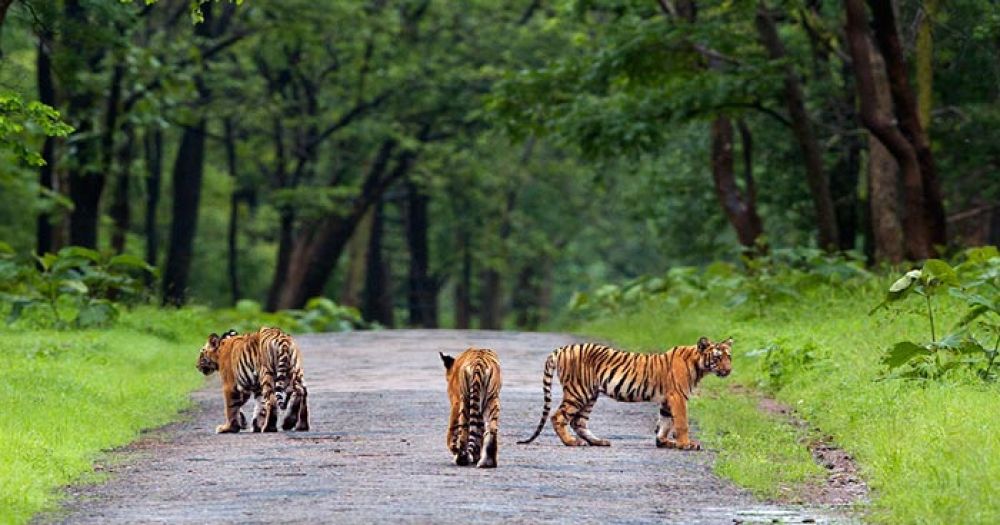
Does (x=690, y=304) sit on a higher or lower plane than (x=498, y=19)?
lower

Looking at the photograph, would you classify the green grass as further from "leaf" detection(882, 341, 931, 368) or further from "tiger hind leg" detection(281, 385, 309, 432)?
"leaf" detection(882, 341, 931, 368)

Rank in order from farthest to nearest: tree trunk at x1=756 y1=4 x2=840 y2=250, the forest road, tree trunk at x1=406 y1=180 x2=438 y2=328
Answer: tree trunk at x1=406 y1=180 x2=438 y2=328 < tree trunk at x1=756 y1=4 x2=840 y2=250 < the forest road

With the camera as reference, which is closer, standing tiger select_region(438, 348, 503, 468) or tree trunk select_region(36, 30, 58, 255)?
standing tiger select_region(438, 348, 503, 468)

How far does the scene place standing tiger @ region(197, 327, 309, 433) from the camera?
14.7m

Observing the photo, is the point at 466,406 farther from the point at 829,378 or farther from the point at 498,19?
the point at 498,19

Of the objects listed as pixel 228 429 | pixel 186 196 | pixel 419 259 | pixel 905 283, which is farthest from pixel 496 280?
pixel 228 429

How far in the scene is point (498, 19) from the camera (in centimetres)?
4794

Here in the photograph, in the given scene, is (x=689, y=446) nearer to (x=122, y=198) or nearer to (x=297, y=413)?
(x=297, y=413)

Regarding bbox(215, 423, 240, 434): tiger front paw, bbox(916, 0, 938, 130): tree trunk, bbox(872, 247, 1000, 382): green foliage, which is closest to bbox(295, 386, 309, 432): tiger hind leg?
bbox(215, 423, 240, 434): tiger front paw

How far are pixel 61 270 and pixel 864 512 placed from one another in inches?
664

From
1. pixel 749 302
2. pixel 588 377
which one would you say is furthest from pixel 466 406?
pixel 749 302

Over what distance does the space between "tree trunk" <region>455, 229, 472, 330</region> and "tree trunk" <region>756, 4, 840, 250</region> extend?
27.9m

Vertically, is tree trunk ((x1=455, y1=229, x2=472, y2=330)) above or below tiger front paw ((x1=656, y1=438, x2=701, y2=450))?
above

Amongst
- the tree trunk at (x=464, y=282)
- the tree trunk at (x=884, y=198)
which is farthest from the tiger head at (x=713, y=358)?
the tree trunk at (x=464, y=282)
